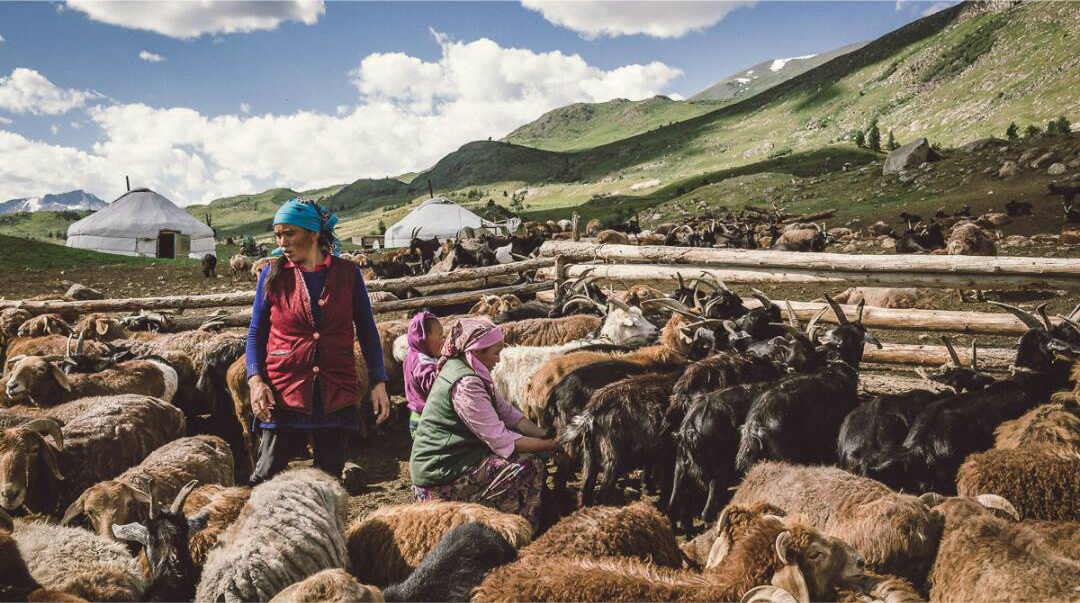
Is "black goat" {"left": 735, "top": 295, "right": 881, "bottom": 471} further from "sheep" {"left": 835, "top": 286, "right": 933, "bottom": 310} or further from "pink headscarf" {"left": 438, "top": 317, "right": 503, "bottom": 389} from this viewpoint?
"sheep" {"left": 835, "top": 286, "right": 933, "bottom": 310}

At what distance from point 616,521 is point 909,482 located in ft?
6.93

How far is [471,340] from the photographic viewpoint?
431 cm

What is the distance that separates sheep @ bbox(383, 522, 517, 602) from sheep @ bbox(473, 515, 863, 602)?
0.31 ft

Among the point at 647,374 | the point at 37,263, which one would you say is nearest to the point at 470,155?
the point at 37,263

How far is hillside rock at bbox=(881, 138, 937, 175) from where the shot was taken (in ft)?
115

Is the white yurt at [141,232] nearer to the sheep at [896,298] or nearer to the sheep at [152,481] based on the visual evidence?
the sheep at [896,298]

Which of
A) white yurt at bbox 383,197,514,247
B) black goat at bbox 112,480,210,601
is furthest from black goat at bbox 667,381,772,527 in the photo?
white yurt at bbox 383,197,514,247

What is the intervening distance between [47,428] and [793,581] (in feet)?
16.6

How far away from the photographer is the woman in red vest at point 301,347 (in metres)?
4.02

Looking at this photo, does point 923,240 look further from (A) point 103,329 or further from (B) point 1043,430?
(A) point 103,329

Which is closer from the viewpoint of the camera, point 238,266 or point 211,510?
point 211,510

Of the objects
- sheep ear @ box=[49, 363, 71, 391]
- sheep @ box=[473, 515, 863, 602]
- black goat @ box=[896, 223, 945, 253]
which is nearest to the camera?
sheep @ box=[473, 515, 863, 602]

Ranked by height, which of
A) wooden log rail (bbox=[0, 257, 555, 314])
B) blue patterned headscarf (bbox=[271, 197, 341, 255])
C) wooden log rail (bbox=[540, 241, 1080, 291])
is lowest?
wooden log rail (bbox=[0, 257, 555, 314])

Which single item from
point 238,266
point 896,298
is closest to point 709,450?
point 896,298
